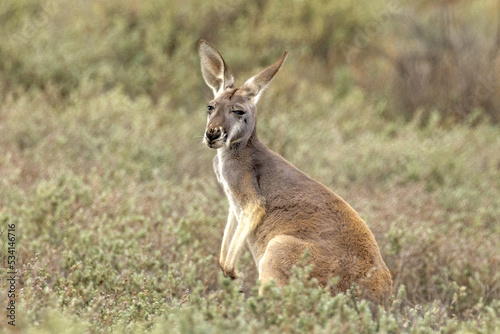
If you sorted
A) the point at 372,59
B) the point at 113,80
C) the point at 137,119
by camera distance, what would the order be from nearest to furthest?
the point at 137,119 → the point at 113,80 → the point at 372,59

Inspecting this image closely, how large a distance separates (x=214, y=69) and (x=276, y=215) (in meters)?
1.18

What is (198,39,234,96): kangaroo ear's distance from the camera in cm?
493

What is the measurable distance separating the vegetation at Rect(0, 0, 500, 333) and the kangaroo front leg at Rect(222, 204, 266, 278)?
33cm

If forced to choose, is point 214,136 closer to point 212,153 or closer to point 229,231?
point 229,231

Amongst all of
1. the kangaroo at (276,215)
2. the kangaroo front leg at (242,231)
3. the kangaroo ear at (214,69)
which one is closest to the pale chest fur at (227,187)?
the kangaroo at (276,215)

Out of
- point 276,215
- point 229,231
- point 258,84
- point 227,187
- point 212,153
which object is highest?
point 258,84

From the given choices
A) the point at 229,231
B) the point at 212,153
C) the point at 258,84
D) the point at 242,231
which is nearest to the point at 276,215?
the point at 242,231

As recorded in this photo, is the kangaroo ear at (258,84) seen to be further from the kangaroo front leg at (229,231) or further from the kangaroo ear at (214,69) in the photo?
the kangaroo front leg at (229,231)

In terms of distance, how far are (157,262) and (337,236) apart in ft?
4.58

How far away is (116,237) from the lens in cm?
541

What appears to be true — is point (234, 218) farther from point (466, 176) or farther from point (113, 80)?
point (113, 80)

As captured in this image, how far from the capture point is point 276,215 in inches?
171

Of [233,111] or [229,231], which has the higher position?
[233,111]

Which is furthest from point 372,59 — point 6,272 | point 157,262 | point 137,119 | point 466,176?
point 6,272
